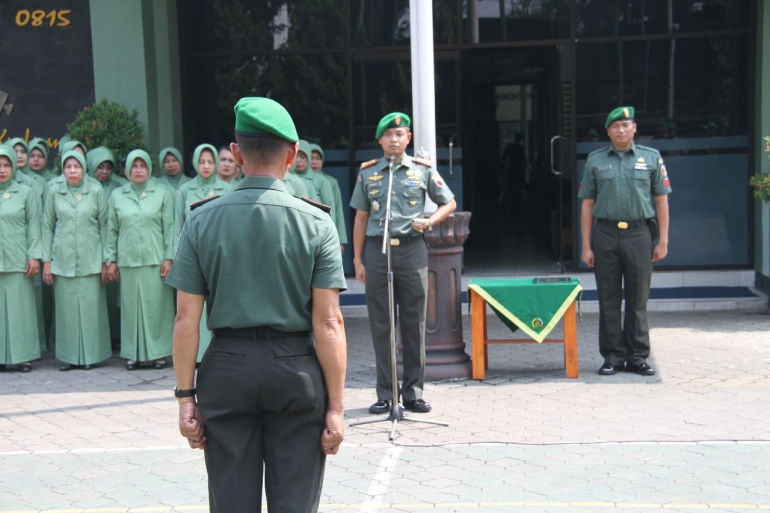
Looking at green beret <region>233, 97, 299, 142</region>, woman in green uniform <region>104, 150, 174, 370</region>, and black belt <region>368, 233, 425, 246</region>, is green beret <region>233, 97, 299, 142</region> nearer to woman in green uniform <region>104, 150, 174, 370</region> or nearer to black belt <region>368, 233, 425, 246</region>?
black belt <region>368, 233, 425, 246</region>

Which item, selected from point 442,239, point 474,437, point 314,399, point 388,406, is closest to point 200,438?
point 314,399

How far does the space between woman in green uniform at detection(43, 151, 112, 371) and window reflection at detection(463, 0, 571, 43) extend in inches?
183

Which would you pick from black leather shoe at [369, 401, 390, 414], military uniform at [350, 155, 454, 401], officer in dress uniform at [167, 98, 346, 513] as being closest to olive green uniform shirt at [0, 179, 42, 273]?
military uniform at [350, 155, 454, 401]

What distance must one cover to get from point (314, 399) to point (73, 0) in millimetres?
8969

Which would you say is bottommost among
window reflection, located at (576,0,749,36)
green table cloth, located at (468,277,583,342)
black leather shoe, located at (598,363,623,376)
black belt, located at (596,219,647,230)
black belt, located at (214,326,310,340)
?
black leather shoe, located at (598,363,623,376)

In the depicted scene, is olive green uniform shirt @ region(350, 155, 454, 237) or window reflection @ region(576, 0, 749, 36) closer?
olive green uniform shirt @ region(350, 155, 454, 237)

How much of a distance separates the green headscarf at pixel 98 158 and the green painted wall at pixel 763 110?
21.3ft

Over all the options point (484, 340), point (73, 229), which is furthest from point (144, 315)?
point (484, 340)

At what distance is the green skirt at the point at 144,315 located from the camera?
9195 mm

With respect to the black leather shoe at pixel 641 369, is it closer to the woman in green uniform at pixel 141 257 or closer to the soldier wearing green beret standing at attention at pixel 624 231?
the soldier wearing green beret standing at attention at pixel 624 231

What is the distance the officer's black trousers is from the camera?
3.49 meters

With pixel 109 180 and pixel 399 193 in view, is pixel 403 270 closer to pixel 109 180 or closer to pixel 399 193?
pixel 399 193

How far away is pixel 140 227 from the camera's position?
9.19m

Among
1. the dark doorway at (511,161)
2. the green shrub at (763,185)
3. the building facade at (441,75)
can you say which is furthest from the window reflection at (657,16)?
the green shrub at (763,185)
